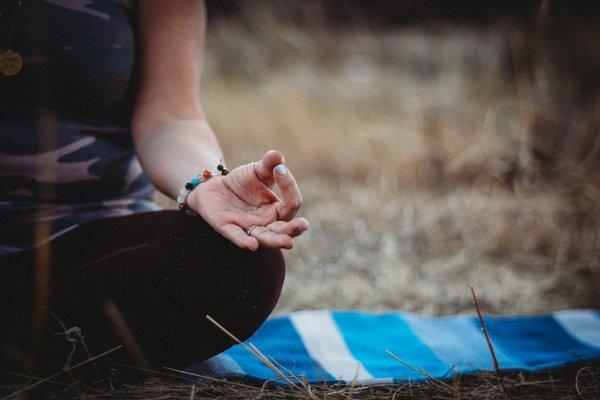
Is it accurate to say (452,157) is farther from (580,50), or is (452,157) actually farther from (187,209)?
(187,209)

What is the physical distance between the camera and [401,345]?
1.18 meters

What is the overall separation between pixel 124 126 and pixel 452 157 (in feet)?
6.35

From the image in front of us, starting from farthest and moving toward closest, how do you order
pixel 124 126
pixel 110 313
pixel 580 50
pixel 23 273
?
pixel 580 50 < pixel 124 126 < pixel 23 273 < pixel 110 313

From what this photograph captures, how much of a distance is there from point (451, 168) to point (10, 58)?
2.10 metres

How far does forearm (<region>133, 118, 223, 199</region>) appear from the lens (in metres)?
0.88

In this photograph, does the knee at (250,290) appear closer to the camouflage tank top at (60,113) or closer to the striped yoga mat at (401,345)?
the striped yoga mat at (401,345)

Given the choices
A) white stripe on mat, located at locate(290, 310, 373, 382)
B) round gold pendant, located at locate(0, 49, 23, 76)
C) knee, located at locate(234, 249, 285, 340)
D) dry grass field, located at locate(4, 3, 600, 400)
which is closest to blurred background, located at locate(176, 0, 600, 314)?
dry grass field, located at locate(4, 3, 600, 400)

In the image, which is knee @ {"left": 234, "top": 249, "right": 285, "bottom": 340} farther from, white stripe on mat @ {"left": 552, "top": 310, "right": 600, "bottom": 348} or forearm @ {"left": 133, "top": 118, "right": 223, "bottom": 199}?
white stripe on mat @ {"left": 552, "top": 310, "right": 600, "bottom": 348}

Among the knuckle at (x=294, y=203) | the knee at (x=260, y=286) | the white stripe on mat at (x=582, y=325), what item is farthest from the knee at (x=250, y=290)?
the white stripe on mat at (x=582, y=325)

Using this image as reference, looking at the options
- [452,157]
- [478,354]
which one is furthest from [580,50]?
[478,354]

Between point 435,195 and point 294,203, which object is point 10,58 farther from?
point 435,195

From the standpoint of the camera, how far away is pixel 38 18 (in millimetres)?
837

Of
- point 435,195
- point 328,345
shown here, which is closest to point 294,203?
point 328,345

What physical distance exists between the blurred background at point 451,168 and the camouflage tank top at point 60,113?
2.46ft
